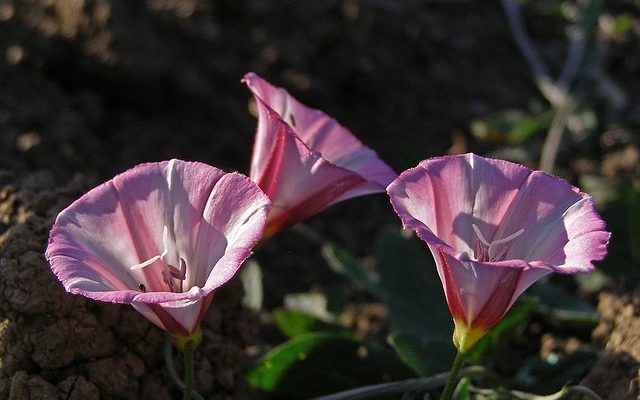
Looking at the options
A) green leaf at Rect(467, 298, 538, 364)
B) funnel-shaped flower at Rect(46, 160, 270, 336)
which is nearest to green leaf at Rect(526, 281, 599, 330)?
green leaf at Rect(467, 298, 538, 364)

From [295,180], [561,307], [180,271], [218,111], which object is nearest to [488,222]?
[295,180]

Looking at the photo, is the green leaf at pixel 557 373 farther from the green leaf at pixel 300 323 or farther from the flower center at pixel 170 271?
the flower center at pixel 170 271

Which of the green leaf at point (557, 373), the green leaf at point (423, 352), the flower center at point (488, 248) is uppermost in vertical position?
the flower center at point (488, 248)

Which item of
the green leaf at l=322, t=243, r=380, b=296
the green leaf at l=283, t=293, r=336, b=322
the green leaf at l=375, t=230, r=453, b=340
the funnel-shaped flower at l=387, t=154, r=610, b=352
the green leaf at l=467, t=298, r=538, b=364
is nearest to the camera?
the funnel-shaped flower at l=387, t=154, r=610, b=352

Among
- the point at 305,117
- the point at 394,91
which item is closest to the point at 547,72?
the point at 394,91

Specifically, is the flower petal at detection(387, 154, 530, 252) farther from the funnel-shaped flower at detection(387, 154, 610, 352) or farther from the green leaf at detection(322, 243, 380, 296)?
the green leaf at detection(322, 243, 380, 296)

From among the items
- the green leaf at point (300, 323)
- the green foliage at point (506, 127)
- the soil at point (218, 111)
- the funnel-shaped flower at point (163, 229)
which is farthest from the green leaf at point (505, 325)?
the green foliage at point (506, 127)

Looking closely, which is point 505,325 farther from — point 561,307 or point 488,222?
point 488,222
